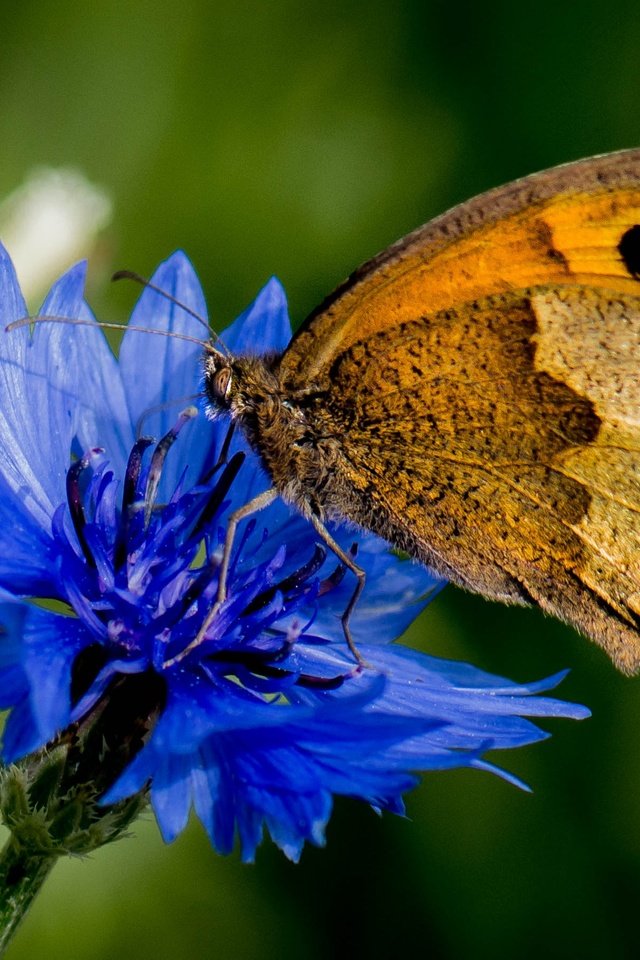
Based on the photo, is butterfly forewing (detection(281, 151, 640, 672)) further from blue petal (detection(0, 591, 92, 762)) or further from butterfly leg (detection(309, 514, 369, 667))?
blue petal (detection(0, 591, 92, 762))

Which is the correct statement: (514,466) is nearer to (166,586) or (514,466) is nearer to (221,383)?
(221,383)

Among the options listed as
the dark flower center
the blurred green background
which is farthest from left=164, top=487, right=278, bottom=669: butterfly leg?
the blurred green background

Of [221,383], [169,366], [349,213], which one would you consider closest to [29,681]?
[221,383]

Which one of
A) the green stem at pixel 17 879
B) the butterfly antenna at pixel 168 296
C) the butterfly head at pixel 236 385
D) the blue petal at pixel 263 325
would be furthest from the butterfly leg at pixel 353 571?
the green stem at pixel 17 879

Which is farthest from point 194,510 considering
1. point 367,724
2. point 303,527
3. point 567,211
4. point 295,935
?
point 295,935

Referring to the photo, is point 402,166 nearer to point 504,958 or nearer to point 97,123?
point 97,123

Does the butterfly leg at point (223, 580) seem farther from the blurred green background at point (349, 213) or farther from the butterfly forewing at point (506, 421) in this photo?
the blurred green background at point (349, 213)
